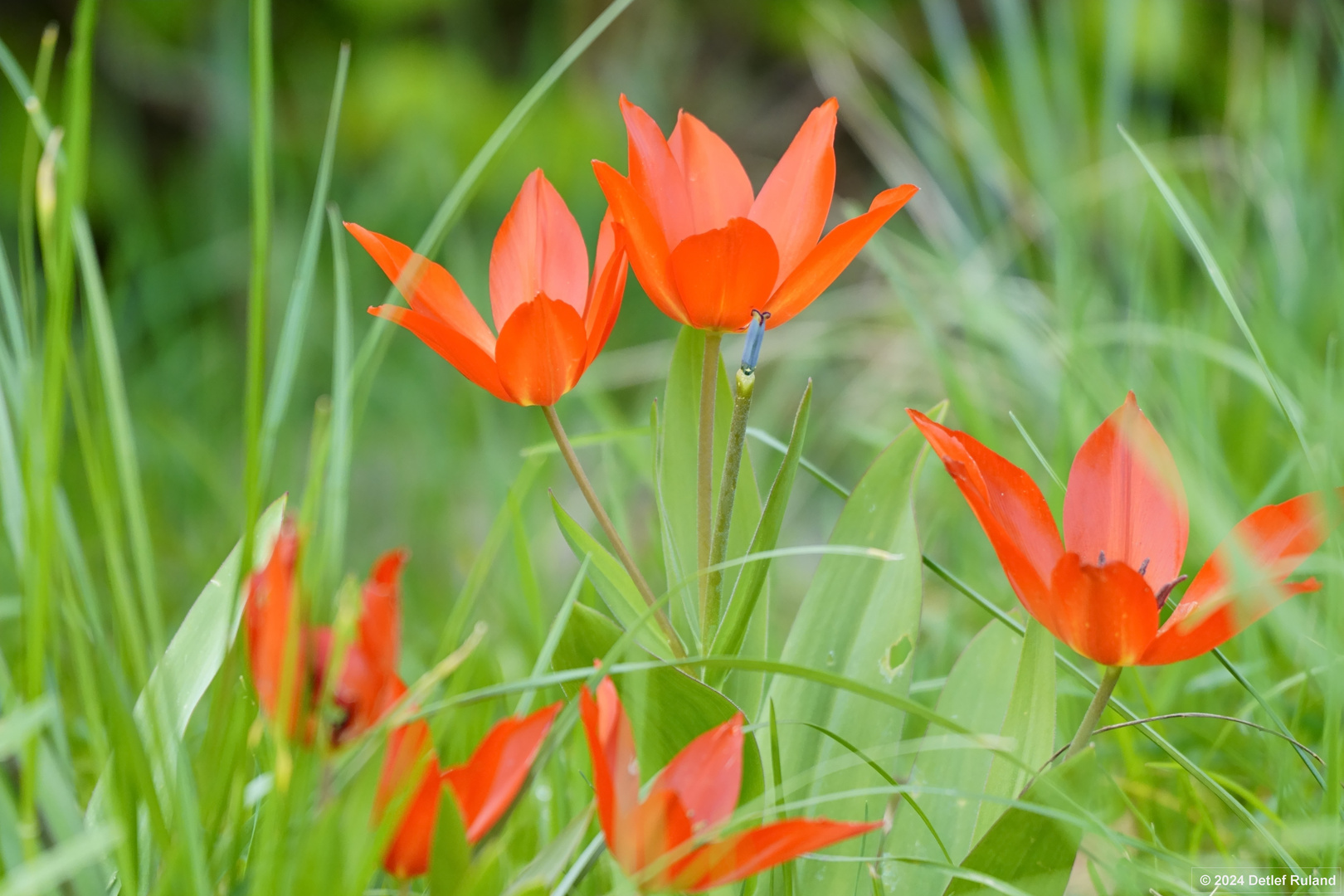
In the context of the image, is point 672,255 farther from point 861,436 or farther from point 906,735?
point 861,436

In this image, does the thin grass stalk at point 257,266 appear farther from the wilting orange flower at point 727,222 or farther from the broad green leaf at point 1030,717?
the broad green leaf at point 1030,717

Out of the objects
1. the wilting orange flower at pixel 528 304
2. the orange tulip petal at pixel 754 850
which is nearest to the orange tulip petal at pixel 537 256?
the wilting orange flower at pixel 528 304

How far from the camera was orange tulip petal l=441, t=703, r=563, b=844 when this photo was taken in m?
0.32

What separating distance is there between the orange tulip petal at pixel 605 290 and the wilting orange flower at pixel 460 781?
0.13m

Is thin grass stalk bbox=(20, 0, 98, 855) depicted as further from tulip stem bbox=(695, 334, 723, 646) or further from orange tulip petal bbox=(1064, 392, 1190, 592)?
orange tulip petal bbox=(1064, 392, 1190, 592)

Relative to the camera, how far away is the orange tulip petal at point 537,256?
1.40ft

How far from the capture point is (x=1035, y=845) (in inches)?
13.9

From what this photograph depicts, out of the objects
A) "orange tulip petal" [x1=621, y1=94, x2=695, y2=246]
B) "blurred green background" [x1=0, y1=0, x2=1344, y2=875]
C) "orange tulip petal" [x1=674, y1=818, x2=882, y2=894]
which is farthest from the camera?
"blurred green background" [x1=0, y1=0, x2=1344, y2=875]

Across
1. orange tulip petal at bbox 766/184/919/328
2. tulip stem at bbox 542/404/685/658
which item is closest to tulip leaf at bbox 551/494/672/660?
tulip stem at bbox 542/404/685/658

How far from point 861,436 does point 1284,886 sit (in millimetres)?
423

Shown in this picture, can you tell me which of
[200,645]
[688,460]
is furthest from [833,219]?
[200,645]

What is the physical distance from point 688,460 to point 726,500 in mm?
76

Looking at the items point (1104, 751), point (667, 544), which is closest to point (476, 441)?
point (1104, 751)

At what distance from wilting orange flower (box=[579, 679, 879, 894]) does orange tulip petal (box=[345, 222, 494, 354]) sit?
149 millimetres
